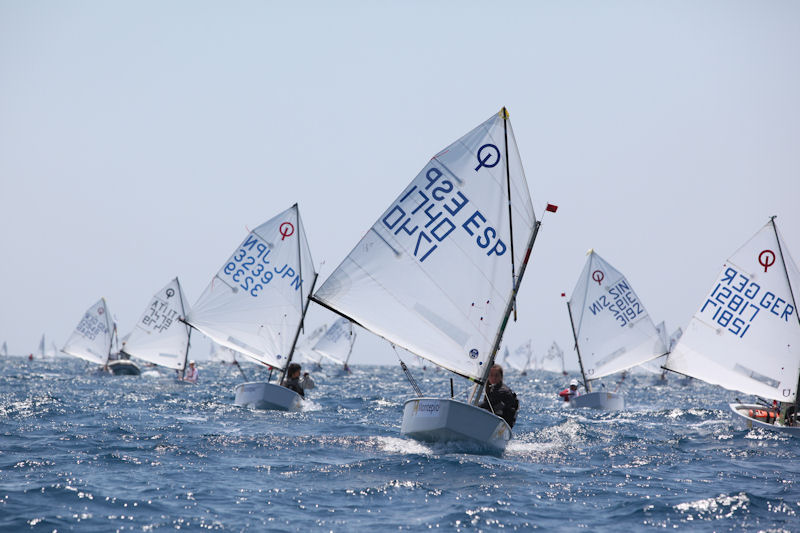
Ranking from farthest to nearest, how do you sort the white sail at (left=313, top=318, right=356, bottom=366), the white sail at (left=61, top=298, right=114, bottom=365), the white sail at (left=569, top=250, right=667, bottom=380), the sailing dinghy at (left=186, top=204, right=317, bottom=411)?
the white sail at (left=313, top=318, right=356, bottom=366)
the white sail at (left=61, top=298, right=114, bottom=365)
the white sail at (left=569, top=250, right=667, bottom=380)
the sailing dinghy at (left=186, top=204, right=317, bottom=411)

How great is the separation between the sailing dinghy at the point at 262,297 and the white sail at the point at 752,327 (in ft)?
41.2

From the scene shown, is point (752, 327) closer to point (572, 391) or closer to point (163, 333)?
point (572, 391)

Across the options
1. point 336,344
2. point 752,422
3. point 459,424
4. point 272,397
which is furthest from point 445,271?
point 336,344

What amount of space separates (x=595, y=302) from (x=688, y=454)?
16.6 meters

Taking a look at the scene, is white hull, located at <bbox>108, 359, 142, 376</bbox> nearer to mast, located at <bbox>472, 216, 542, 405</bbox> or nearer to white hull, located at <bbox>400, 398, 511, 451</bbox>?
mast, located at <bbox>472, 216, 542, 405</bbox>

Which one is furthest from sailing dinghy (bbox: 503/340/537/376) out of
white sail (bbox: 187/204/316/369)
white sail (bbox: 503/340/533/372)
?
white sail (bbox: 187/204/316/369)

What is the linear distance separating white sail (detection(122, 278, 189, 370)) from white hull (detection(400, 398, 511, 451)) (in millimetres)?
29083

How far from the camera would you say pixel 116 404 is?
75.1 ft

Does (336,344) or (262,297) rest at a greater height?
(262,297)

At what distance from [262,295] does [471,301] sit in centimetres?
1262

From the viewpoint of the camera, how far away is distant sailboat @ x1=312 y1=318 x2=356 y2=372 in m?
73.0

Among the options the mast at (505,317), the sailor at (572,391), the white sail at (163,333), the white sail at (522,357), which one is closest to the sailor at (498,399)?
the mast at (505,317)

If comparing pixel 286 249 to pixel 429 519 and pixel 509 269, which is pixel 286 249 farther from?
pixel 429 519

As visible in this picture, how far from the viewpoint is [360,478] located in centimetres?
1086
